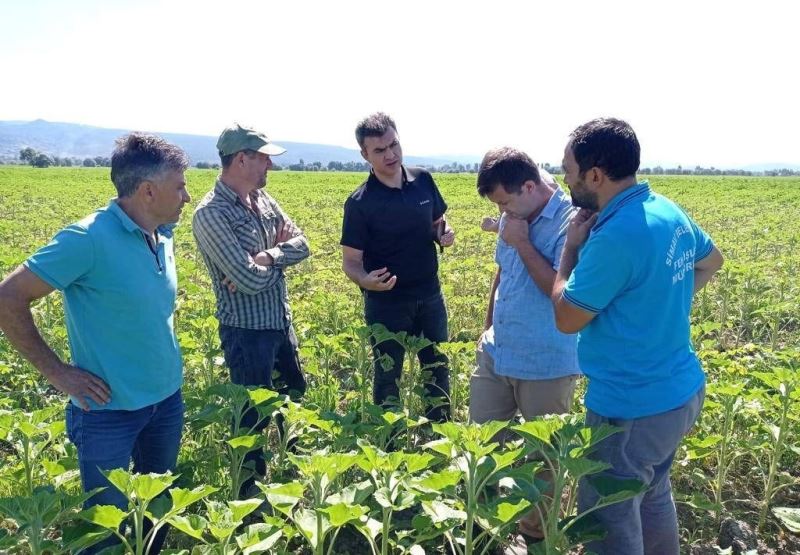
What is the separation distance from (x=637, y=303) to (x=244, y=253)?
2.10 m

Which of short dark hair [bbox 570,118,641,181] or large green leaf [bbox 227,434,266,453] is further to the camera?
large green leaf [bbox 227,434,266,453]

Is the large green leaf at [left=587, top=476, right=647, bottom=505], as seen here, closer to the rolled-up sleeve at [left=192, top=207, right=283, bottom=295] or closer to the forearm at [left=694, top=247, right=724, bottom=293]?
the forearm at [left=694, top=247, right=724, bottom=293]

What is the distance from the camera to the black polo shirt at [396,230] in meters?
4.16

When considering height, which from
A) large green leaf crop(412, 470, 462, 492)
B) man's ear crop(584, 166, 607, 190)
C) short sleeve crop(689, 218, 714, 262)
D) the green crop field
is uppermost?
man's ear crop(584, 166, 607, 190)

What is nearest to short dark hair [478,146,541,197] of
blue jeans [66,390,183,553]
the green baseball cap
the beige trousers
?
the beige trousers

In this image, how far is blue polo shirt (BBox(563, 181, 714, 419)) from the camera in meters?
2.27

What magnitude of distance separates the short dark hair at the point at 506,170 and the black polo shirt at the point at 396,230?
1.16m

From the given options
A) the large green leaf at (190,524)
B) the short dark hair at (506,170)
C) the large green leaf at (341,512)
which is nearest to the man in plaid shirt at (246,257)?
the short dark hair at (506,170)

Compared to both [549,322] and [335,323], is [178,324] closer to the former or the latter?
[335,323]

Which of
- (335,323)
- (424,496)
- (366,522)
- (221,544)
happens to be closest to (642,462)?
(424,496)

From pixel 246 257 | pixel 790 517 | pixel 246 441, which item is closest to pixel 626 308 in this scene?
pixel 790 517

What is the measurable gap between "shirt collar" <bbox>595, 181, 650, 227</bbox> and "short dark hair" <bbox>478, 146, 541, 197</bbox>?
701 millimetres

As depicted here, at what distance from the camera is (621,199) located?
2371 millimetres

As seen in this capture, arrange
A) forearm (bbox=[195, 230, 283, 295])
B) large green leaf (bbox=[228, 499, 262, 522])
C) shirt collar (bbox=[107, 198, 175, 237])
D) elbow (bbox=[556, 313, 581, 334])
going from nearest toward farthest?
large green leaf (bbox=[228, 499, 262, 522]) → elbow (bbox=[556, 313, 581, 334]) → shirt collar (bbox=[107, 198, 175, 237]) → forearm (bbox=[195, 230, 283, 295])
